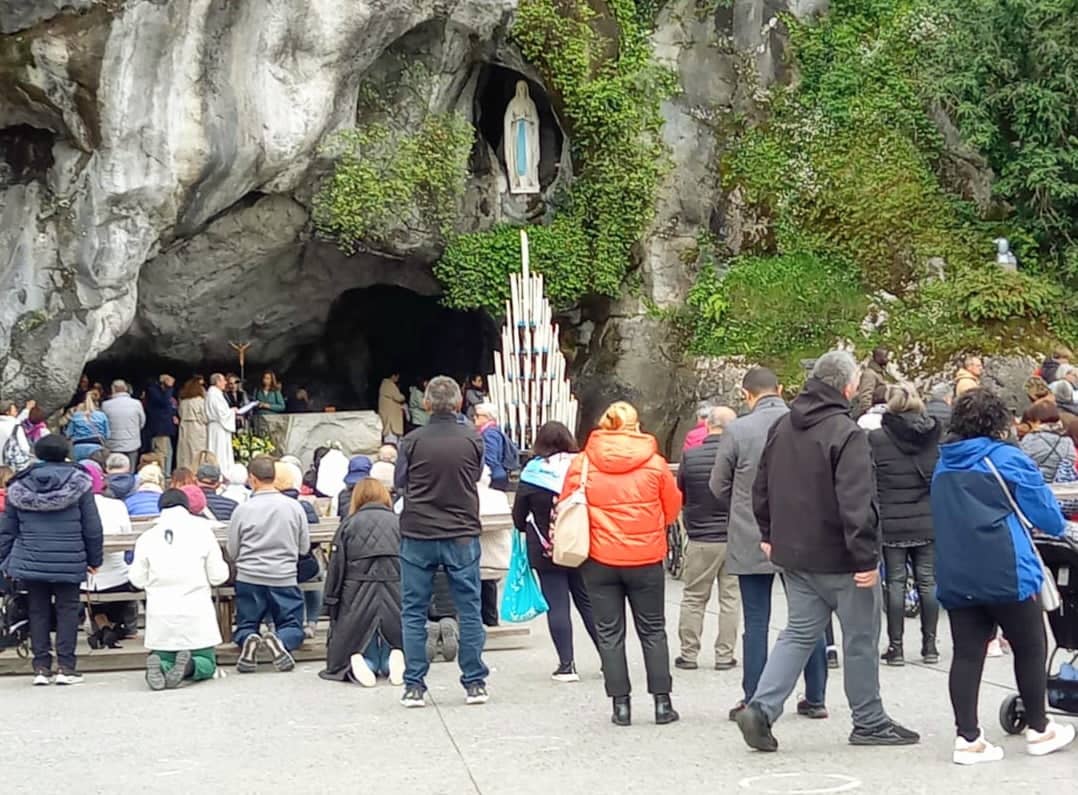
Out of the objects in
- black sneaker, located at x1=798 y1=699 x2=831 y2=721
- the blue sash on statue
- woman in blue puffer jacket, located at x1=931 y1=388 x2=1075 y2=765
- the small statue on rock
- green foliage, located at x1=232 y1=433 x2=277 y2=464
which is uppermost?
the blue sash on statue

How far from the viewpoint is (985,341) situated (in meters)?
20.1

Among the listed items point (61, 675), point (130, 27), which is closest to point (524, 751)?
point (61, 675)

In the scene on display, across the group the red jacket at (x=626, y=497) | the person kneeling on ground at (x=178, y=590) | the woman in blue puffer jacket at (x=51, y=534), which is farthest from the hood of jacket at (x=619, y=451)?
the woman in blue puffer jacket at (x=51, y=534)

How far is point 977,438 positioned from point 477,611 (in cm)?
327

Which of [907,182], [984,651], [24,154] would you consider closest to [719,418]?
[984,651]

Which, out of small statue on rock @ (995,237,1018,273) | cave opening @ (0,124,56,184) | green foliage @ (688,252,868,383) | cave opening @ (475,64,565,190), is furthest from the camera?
cave opening @ (475,64,565,190)

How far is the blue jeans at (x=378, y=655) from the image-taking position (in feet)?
33.6

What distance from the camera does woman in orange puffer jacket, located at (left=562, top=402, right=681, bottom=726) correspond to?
8.27 m

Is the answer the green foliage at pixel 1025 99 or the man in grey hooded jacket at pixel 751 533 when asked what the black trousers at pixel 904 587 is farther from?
the green foliage at pixel 1025 99

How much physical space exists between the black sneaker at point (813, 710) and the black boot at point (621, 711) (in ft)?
3.06

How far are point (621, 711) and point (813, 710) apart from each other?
1.03 m

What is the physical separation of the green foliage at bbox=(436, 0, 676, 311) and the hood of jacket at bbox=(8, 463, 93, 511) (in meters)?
12.7

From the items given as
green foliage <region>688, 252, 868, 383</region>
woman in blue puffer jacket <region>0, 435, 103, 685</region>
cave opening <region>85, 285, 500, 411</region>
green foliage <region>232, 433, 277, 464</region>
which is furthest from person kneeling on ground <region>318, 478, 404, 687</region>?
cave opening <region>85, 285, 500, 411</region>

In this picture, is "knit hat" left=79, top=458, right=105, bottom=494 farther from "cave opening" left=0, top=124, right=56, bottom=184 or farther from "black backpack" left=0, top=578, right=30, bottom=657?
"cave opening" left=0, top=124, right=56, bottom=184
